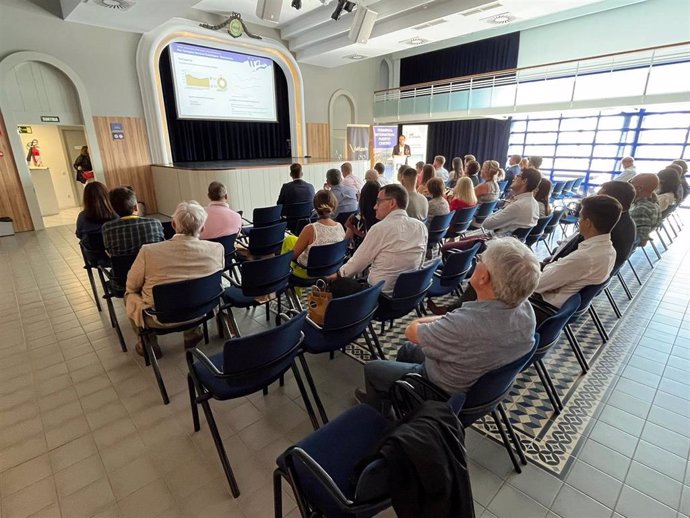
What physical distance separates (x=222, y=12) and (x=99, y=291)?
25.5 feet

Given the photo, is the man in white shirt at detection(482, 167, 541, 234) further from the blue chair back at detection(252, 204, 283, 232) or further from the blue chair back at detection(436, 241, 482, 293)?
the blue chair back at detection(252, 204, 283, 232)

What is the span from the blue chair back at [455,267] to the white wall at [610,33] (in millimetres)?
9991

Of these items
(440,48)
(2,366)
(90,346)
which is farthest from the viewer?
(440,48)

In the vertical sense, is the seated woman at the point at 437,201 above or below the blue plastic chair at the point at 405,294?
above

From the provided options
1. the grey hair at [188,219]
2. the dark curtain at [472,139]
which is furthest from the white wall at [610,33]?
the grey hair at [188,219]

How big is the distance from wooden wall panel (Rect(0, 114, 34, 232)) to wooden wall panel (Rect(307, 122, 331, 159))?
24.3 ft

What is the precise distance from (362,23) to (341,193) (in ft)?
14.5

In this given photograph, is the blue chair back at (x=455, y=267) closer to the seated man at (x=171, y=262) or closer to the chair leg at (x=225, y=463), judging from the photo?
the seated man at (x=171, y=262)

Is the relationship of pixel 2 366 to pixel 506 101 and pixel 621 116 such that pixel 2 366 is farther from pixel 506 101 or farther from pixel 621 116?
pixel 621 116

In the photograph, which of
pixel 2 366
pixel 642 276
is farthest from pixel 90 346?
pixel 642 276

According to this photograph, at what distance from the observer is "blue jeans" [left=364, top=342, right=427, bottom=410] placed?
70.6 inches

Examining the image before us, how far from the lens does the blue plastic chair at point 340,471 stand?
1064 millimetres

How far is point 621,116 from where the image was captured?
9438 millimetres

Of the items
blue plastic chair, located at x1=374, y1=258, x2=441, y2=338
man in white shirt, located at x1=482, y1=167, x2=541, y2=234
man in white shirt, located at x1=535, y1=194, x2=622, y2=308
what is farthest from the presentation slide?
man in white shirt, located at x1=535, y1=194, x2=622, y2=308
